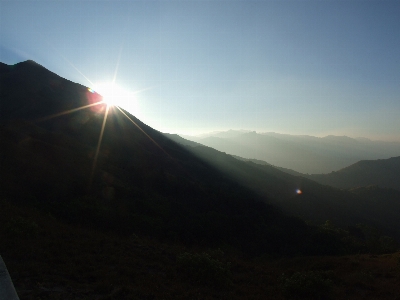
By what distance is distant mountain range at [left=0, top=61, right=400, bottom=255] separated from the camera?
16703mm

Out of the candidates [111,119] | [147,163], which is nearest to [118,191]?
[147,163]

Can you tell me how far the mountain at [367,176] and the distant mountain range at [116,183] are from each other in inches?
2671

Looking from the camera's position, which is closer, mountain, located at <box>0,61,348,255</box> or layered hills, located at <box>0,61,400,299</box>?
layered hills, located at <box>0,61,400,299</box>

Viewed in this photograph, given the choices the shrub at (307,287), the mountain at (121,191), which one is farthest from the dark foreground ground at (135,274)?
the mountain at (121,191)

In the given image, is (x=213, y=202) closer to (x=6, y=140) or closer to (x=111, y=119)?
(x=6, y=140)

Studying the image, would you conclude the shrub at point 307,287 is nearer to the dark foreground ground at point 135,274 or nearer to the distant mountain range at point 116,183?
the dark foreground ground at point 135,274

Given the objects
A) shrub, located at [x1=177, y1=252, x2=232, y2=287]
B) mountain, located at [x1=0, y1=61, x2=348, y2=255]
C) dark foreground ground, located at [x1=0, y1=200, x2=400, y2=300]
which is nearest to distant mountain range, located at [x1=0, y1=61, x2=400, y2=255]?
mountain, located at [x1=0, y1=61, x2=348, y2=255]

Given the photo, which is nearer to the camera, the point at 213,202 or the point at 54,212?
the point at 54,212

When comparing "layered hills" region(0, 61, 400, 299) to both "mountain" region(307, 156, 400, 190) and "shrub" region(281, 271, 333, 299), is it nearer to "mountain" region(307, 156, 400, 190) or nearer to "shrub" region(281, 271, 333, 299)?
"shrub" region(281, 271, 333, 299)

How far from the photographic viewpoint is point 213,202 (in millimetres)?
29062

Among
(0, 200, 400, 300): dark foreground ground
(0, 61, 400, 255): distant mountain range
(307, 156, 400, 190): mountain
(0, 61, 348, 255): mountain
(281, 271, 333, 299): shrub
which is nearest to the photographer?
(0, 200, 400, 300): dark foreground ground

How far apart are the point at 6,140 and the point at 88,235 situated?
50.6 feet

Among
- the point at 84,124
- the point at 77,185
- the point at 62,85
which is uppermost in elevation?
the point at 62,85

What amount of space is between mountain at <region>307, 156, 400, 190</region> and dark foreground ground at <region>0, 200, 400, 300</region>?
114951 mm
